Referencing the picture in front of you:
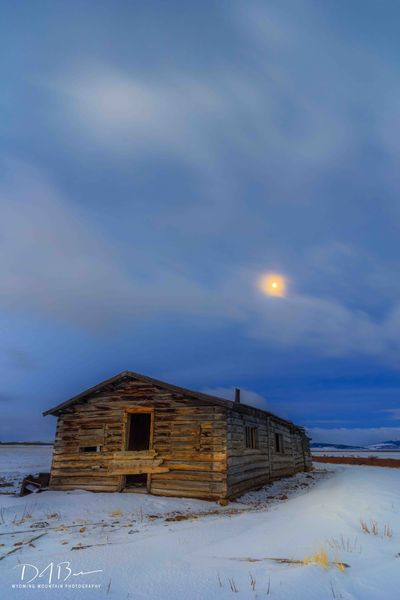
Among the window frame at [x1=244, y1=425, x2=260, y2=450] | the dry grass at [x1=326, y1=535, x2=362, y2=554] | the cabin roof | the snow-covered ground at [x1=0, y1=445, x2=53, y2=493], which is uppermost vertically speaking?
the cabin roof

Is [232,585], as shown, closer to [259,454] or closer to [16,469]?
[259,454]

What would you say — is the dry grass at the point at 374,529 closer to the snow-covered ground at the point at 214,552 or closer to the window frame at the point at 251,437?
the snow-covered ground at the point at 214,552

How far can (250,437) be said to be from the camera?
18109 mm

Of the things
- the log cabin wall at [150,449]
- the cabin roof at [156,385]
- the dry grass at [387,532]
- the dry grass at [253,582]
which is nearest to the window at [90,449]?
the log cabin wall at [150,449]

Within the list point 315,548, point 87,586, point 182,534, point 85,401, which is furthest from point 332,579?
point 85,401

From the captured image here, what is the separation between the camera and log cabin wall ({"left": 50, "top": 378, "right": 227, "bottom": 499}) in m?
14.8

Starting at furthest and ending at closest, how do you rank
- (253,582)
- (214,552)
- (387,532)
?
(387,532) < (214,552) < (253,582)

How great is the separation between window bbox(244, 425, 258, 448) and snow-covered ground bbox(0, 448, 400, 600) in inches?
222

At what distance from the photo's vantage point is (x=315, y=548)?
6.16m

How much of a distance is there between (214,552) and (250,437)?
11920 mm

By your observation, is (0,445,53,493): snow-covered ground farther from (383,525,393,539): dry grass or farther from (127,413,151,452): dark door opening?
(383,525,393,539): dry grass

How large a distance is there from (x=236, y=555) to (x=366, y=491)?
21.9 ft

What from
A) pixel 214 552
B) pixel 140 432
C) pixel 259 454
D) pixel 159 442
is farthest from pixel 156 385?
pixel 214 552
